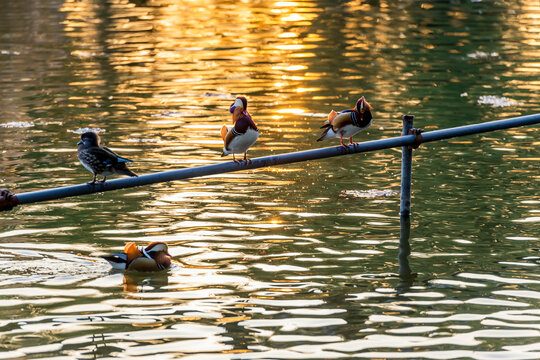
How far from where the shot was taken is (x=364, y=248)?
34.9 ft

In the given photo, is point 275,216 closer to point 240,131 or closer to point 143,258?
point 143,258

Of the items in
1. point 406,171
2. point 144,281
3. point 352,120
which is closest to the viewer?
point 144,281

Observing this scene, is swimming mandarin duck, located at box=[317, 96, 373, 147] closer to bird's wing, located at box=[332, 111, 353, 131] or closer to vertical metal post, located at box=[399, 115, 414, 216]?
bird's wing, located at box=[332, 111, 353, 131]

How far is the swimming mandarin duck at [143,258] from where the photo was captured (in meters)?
9.80

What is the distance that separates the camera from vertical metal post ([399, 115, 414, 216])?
10.8m

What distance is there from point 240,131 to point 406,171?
8.36 ft

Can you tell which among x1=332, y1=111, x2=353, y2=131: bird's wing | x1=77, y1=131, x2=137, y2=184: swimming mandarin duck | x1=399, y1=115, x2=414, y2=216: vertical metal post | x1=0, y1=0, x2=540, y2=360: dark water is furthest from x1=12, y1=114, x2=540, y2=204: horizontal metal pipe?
x1=0, y1=0, x2=540, y2=360: dark water

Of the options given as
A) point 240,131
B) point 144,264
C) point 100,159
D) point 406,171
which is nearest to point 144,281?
point 144,264

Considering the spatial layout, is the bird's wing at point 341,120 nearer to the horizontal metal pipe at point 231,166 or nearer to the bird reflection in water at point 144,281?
the horizontal metal pipe at point 231,166

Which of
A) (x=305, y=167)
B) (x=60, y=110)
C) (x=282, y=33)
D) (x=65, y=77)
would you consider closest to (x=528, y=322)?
(x=305, y=167)

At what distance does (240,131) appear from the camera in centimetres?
921

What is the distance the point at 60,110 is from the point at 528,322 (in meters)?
12.2

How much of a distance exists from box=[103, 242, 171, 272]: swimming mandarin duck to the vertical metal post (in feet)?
9.23

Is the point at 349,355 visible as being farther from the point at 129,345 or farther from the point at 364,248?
the point at 364,248
